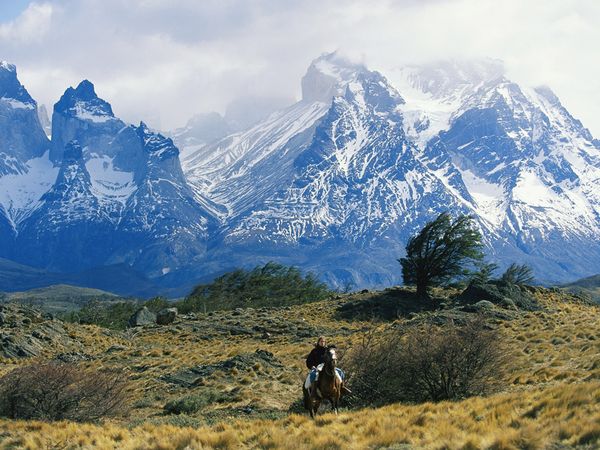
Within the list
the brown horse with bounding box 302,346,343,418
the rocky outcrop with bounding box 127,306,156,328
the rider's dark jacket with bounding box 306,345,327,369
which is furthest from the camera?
the rocky outcrop with bounding box 127,306,156,328

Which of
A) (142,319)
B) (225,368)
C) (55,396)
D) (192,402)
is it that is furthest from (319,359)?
(142,319)

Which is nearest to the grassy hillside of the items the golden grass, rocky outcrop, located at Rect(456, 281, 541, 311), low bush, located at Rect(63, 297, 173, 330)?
the golden grass

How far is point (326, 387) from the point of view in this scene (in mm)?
21719

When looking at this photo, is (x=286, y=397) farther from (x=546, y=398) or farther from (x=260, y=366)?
(x=546, y=398)

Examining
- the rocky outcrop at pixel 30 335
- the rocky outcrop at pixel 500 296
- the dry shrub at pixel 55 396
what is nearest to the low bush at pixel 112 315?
the rocky outcrop at pixel 30 335

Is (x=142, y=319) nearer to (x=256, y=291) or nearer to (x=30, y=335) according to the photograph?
(x=30, y=335)

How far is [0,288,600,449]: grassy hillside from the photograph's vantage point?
54.4 ft

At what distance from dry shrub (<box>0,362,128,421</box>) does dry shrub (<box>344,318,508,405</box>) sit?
30.5 feet

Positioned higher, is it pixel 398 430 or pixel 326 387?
pixel 326 387

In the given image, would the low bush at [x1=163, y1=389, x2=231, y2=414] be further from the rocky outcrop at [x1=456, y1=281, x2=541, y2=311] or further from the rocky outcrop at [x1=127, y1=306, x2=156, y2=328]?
the rocky outcrop at [x1=127, y1=306, x2=156, y2=328]

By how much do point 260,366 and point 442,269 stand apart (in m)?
33.4

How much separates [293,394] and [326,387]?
27.7 ft

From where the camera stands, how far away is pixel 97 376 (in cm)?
2416

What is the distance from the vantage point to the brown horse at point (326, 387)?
70.6 ft
